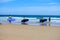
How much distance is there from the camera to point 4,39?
7.27 meters

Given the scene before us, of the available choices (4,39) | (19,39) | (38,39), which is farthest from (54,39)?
(4,39)

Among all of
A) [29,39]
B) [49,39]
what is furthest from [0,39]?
[49,39]

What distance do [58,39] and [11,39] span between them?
7.52 feet

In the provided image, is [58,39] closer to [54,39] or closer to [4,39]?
[54,39]

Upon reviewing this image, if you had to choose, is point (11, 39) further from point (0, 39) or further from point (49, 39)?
point (49, 39)

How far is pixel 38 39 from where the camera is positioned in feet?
23.9

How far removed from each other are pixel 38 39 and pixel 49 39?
0.54m

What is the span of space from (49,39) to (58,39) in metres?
0.44

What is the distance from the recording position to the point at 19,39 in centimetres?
728

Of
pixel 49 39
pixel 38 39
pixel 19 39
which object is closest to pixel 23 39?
pixel 19 39

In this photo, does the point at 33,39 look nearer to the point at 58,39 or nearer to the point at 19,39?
the point at 19,39

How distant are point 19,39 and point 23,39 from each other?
20 centimetres

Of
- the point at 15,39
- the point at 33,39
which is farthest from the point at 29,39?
the point at 15,39

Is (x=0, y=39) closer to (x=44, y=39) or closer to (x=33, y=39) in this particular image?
(x=33, y=39)
